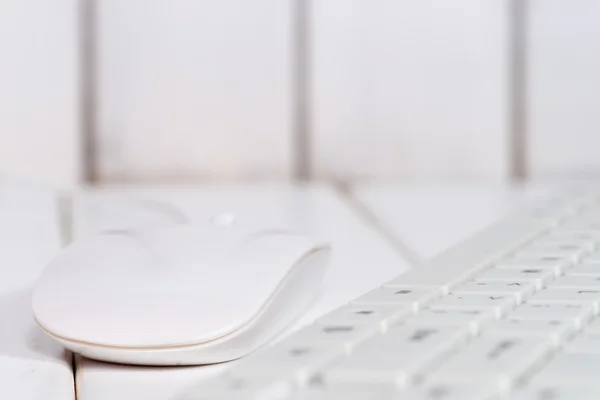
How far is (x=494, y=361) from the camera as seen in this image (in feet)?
0.61

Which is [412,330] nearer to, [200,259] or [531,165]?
[200,259]

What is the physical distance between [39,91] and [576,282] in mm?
582

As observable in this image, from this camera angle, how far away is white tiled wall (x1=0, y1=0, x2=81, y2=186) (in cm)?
72

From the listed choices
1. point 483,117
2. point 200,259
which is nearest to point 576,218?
point 200,259

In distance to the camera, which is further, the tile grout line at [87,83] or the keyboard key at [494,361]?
the tile grout line at [87,83]

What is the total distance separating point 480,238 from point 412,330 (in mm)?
161

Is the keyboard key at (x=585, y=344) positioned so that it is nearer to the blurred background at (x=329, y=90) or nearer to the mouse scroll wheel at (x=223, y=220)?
the mouse scroll wheel at (x=223, y=220)

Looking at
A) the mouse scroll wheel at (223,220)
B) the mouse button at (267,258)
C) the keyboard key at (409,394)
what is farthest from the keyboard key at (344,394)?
the mouse scroll wheel at (223,220)

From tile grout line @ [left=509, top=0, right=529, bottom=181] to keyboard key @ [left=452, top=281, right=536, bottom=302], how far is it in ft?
1.75

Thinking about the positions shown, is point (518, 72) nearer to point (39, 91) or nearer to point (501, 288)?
point (39, 91)

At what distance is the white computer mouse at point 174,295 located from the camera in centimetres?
26

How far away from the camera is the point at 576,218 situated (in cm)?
42

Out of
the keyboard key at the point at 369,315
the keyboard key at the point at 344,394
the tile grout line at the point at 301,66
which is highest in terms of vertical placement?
the tile grout line at the point at 301,66

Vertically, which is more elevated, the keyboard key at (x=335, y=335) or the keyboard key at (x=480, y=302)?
the keyboard key at (x=335, y=335)
